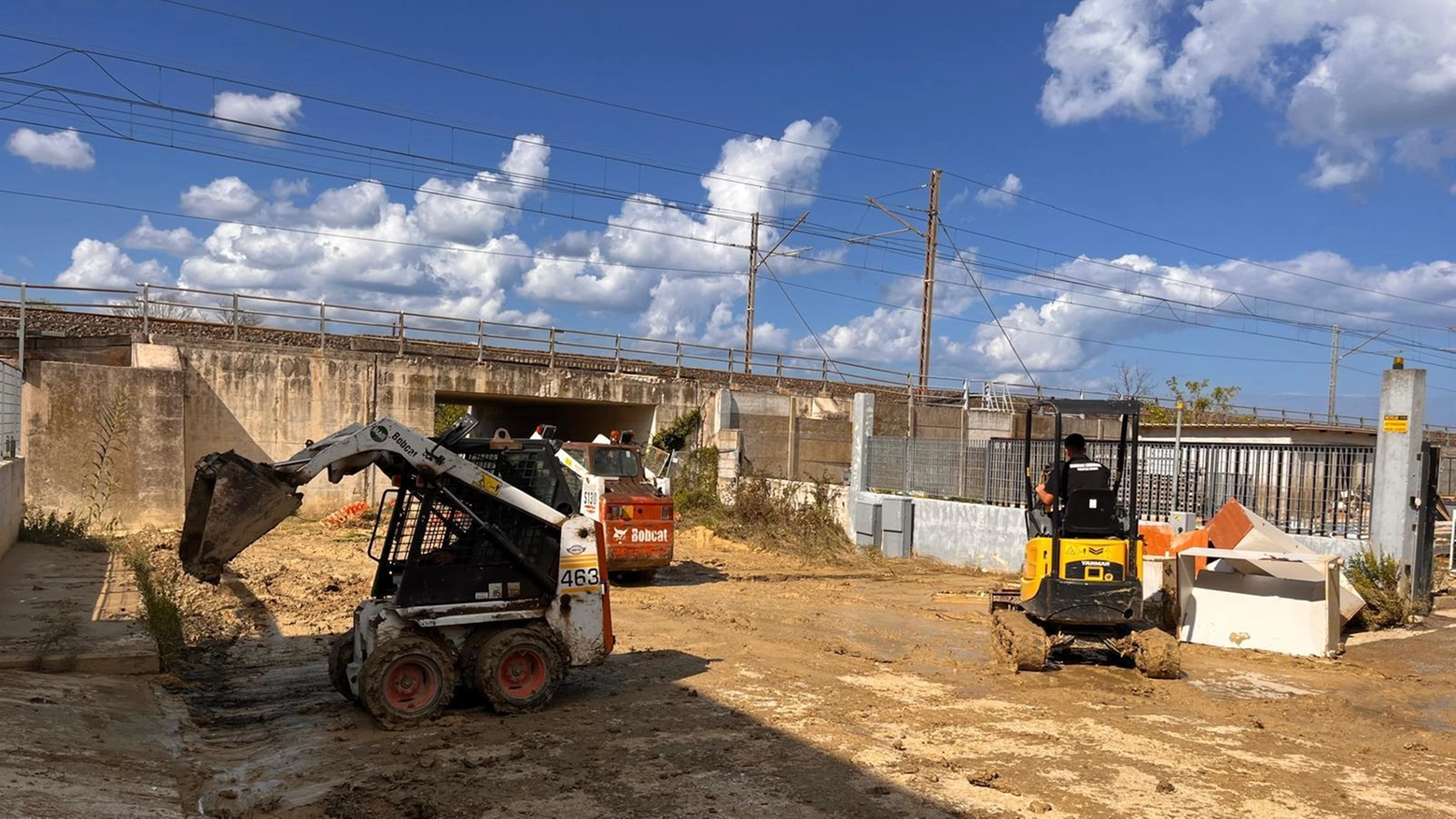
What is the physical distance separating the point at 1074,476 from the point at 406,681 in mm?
5942

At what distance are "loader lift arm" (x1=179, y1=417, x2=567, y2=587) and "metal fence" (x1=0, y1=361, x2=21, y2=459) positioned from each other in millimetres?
8993

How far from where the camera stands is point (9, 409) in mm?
15289

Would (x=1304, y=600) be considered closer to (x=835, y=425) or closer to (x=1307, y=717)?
(x=1307, y=717)

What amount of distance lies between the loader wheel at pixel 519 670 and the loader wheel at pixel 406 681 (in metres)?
0.28

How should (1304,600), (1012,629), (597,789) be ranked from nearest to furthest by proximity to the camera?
(597,789) < (1012,629) < (1304,600)

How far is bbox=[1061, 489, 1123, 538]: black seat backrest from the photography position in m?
9.41

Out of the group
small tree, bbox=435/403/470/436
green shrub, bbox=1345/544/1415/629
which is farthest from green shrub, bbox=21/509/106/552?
green shrub, bbox=1345/544/1415/629

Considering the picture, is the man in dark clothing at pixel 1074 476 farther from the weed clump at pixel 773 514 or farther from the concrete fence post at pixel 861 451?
the concrete fence post at pixel 861 451

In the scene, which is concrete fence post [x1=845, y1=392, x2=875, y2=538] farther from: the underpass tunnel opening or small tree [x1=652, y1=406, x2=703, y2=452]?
the underpass tunnel opening

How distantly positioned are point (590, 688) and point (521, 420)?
29.2 meters

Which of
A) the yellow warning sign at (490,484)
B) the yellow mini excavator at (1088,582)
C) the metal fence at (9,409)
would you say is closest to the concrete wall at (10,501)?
the metal fence at (9,409)

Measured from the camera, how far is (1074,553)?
941 cm

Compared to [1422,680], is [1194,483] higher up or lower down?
higher up

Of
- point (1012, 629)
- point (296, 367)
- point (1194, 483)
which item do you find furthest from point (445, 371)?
point (1012, 629)
